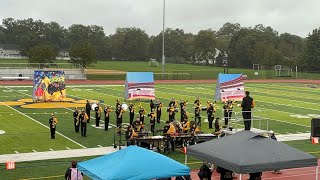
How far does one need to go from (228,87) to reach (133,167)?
2771cm

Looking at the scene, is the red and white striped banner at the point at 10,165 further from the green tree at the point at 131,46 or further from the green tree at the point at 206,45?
the green tree at the point at 131,46

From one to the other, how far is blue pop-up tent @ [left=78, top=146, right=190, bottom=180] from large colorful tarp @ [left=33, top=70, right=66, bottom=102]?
26.2 m

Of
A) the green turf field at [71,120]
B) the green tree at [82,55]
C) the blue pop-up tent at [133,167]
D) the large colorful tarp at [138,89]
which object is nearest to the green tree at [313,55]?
the green tree at [82,55]

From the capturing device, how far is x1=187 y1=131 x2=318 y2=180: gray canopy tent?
1096cm

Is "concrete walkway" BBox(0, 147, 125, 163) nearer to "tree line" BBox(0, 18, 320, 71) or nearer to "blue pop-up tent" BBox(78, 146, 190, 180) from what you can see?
"blue pop-up tent" BBox(78, 146, 190, 180)

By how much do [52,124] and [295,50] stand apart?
399 feet

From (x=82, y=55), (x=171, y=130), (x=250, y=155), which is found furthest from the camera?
(x=82, y=55)

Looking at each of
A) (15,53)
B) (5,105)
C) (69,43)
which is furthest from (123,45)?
(5,105)

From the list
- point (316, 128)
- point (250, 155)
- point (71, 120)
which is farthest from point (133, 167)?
point (71, 120)

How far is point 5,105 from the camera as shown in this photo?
33.9 m

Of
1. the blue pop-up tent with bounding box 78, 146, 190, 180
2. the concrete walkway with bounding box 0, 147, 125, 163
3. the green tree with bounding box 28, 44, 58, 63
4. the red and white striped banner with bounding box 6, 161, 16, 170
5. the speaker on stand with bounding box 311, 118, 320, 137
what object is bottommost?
the concrete walkway with bounding box 0, 147, 125, 163

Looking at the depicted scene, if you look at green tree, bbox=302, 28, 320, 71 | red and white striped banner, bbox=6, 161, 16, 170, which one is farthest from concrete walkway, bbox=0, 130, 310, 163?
green tree, bbox=302, 28, 320, 71

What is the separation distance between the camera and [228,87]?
3691 cm

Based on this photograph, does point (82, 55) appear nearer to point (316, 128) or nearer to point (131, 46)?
point (316, 128)
